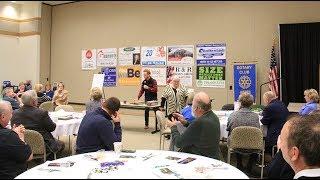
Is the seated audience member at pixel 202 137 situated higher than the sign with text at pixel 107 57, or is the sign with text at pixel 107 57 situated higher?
the sign with text at pixel 107 57

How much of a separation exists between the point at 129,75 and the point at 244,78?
4.35 m

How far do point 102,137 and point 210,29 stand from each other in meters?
7.93

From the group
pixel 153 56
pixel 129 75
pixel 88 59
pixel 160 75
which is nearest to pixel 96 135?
pixel 160 75

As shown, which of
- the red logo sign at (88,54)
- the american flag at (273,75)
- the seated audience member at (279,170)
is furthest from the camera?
the red logo sign at (88,54)

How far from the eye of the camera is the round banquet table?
244cm

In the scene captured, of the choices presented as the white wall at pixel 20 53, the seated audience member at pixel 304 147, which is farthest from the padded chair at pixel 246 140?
the white wall at pixel 20 53

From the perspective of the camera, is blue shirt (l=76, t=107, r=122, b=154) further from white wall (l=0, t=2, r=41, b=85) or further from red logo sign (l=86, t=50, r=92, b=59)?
white wall (l=0, t=2, r=41, b=85)

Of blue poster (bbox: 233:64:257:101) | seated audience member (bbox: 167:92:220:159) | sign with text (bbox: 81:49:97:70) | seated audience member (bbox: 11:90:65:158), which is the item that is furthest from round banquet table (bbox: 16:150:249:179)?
sign with text (bbox: 81:49:97:70)

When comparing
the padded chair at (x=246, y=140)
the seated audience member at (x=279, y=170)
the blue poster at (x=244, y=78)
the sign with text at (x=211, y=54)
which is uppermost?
the sign with text at (x=211, y=54)

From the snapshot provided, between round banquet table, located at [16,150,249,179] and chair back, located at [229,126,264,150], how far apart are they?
182cm

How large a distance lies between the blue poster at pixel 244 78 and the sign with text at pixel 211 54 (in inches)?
26.4

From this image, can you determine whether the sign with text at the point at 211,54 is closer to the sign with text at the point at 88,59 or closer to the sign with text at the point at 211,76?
the sign with text at the point at 211,76

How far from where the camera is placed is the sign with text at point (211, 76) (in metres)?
10.5

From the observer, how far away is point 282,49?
9.27 meters
